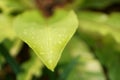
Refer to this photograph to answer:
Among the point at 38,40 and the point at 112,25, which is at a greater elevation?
the point at 38,40

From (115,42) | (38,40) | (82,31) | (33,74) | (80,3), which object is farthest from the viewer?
(80,3)

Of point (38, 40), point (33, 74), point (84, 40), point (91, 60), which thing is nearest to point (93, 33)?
point (84, 40)

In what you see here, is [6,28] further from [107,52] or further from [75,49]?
[107,52]

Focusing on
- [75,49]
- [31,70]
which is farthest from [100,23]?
[31,70]

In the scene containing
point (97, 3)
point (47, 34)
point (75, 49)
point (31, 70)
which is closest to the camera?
point (47, 34)

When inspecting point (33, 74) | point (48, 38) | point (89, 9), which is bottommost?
point (89, 9)

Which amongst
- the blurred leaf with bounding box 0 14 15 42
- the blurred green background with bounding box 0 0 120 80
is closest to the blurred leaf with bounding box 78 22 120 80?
the blurred green background with bounding box 0 0 120 80

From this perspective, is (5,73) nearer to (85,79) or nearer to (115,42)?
(85,79)

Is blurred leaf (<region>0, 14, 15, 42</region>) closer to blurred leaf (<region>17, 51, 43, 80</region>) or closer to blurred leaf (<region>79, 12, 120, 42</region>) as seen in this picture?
blurred leaf (<region>17, 51, 43, 80</region>)
